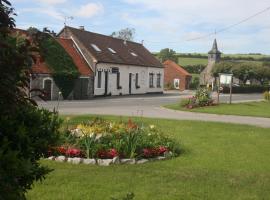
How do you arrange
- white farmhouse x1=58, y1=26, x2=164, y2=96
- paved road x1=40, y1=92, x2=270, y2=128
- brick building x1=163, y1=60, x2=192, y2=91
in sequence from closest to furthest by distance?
1. paved road x1=40, y1=92, x2=270, y2=128
2. white farmhouse x1=58, y1=26, x2=164, y2=96
3. brick building x1=163, y1=60, x2=192, y2=91

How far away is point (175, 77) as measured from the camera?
91.2 m

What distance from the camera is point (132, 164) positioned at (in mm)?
12453

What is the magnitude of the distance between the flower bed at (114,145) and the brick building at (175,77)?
76.2m

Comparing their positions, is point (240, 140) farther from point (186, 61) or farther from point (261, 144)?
Result: point (186, 61)

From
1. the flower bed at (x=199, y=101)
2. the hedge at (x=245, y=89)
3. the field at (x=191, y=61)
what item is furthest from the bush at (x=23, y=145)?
the field at (x=191, y=61)

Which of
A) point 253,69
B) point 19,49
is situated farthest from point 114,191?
point 253,69

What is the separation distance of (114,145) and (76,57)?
38.2m

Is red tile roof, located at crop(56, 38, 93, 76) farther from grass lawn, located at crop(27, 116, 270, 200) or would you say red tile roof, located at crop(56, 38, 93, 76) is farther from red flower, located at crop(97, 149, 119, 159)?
red flower, located at crop(97, 149, 119, 159)

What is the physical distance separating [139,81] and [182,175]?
52295 mm

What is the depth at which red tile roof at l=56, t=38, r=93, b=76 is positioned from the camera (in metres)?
49.2

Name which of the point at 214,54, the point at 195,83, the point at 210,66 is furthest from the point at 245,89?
the point at 214,54

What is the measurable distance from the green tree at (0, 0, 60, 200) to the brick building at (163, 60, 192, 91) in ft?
281

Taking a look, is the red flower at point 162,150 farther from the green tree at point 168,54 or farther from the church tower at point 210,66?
the green tree at point 168,54

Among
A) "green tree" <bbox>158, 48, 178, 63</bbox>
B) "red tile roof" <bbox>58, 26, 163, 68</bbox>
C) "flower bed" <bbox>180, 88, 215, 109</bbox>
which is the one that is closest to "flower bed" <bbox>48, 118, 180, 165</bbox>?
"flower bed" <bbox>180, 88, 215, 109</bbox>
